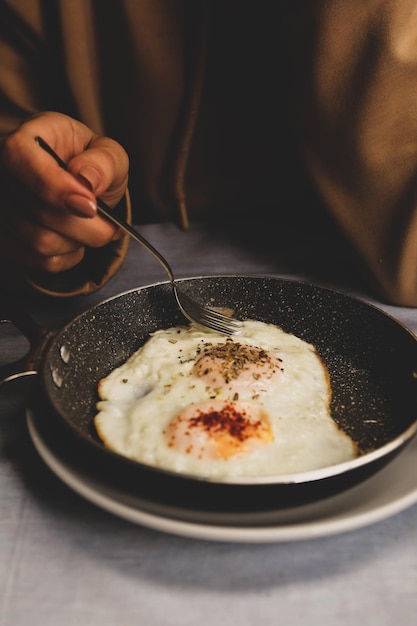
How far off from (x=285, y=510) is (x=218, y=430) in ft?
0.67

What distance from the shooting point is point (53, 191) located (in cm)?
123

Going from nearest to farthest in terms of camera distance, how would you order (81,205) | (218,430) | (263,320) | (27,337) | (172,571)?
(172,571)
(218,430)
(81,205)
(27,337)
(263,320)

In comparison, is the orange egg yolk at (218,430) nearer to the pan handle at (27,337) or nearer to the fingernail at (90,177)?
the pan handle at (27,337)

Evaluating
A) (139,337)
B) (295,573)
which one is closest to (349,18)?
(139,337)

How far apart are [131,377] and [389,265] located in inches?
31.0

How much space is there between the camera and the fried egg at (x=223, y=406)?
1004 millimetres

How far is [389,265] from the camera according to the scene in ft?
5.38

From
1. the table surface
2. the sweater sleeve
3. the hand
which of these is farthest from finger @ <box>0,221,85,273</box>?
the sweater sleeve

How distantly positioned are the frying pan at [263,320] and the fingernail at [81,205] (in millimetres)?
227

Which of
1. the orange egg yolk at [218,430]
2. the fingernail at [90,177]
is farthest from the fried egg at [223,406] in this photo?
the fingernail at [90,177]

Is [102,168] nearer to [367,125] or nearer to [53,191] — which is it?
[53,191]

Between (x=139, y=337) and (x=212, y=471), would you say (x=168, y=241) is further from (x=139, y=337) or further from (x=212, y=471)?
(x=212, y=471)

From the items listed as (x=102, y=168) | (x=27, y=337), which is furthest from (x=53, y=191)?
(x=27, y=337)

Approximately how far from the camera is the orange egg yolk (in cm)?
101
